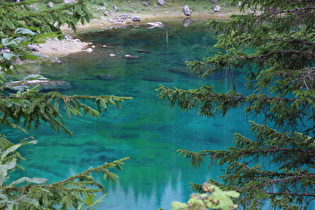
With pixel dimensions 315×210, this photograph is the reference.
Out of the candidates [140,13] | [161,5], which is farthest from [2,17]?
[161,5]

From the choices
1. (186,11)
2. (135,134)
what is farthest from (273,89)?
(186,11)

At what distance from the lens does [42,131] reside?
463 inches

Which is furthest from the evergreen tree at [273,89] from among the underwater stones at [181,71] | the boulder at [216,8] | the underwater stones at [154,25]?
the boulder at [216,8]

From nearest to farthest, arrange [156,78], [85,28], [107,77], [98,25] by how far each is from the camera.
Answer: [156,78] → [107,77] → [85,28] → [98,25]

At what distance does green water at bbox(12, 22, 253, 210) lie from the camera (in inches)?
363

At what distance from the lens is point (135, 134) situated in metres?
11.5

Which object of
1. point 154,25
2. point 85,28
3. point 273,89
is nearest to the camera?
point 273,89

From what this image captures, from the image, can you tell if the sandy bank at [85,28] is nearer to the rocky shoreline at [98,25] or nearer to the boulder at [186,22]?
the rocky shoreline at [98,25]

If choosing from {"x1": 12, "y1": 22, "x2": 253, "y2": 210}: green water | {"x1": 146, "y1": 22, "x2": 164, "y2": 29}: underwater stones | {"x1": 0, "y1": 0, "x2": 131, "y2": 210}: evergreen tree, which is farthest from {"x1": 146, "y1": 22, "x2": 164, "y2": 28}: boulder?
{"x1": 0, "y1": 0, "x2": 131, "y2": 210}: evergreen tree

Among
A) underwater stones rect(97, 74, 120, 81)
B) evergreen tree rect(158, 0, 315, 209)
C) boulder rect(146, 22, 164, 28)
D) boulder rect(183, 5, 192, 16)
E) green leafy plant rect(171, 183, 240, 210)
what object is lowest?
underwater stones rect(97, 74, 120, 81)

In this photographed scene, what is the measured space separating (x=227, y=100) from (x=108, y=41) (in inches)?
707

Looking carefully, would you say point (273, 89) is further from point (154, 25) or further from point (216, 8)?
point (216, 8)

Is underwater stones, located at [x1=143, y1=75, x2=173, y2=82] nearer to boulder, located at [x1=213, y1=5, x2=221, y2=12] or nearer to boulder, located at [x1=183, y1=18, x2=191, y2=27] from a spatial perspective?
boulder, located at [x1=183, y1=18, x2=191, y2=27]

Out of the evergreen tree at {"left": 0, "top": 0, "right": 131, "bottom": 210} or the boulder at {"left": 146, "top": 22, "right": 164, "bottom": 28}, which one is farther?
the boulder at {"left": 146, "top": 22, "right": 164, "bottom": 28}
